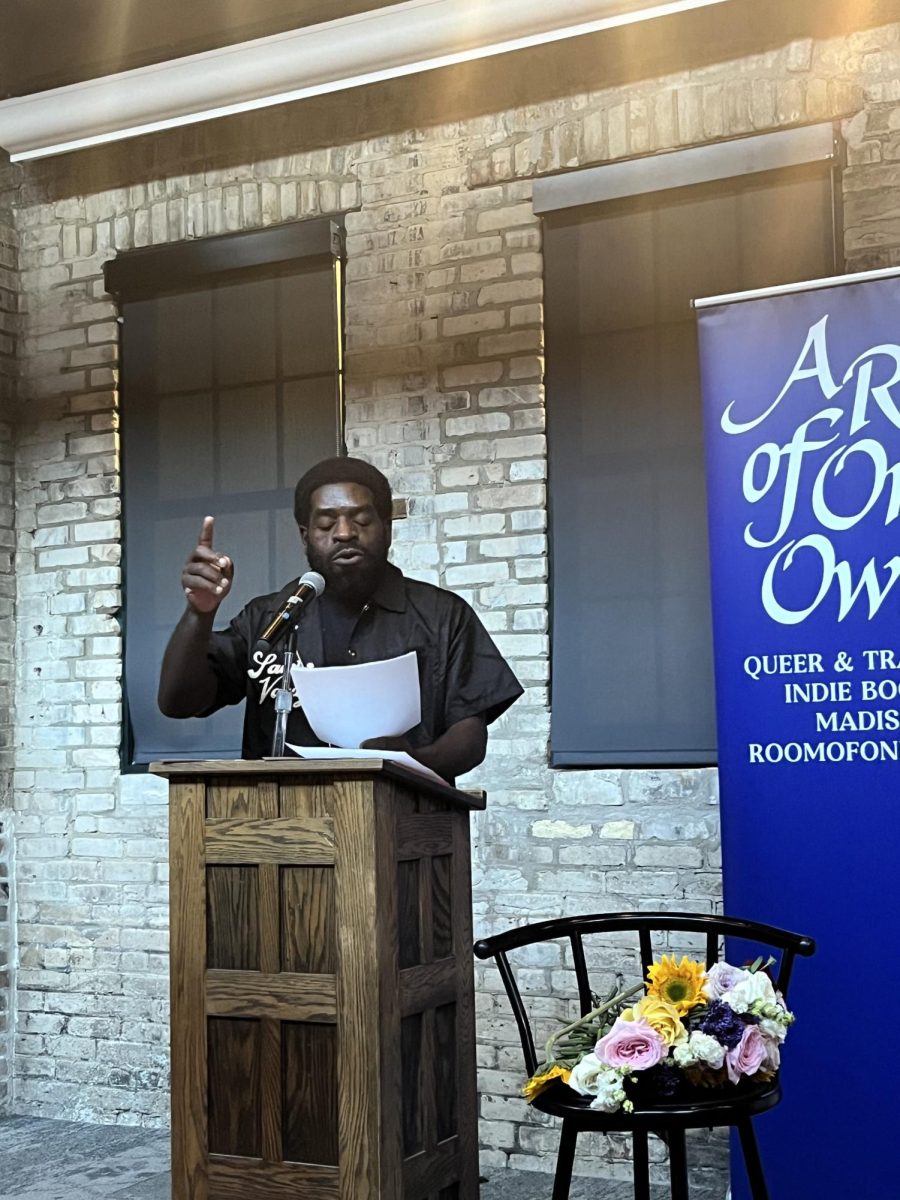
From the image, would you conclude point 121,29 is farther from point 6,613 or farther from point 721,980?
point 721,980

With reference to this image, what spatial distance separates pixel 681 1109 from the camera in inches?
92.9

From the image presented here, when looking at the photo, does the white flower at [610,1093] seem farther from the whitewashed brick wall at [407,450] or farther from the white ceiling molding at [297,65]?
the white ceiling molding at [297,65]

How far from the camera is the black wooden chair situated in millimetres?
2369

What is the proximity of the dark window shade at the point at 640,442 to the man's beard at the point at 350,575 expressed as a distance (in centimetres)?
101

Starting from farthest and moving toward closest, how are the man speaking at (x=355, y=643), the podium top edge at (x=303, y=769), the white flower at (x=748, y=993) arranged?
the man speaking at (x=355, y=643)
the podium top edge at (x=303, y=769)
the white flower at (x=748, y=993)

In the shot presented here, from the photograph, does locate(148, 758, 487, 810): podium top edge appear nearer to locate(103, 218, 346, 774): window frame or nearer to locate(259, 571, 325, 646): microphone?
locate(259, 571, 325, 646): microphone

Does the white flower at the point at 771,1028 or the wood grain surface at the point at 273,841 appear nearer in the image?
the white flower at the point at 771,1028

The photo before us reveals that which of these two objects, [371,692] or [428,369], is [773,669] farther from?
[428,369]

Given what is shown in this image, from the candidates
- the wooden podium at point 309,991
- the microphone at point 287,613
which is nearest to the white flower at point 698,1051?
the wooden podium at point 309,991

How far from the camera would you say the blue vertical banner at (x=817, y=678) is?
340 centimetres

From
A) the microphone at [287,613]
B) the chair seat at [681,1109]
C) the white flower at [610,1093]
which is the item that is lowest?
the chair seat at [681,1109]

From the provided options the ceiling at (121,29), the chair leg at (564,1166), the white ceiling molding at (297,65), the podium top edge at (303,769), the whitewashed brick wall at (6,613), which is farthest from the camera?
the whitewashed brick wall at (6,613)

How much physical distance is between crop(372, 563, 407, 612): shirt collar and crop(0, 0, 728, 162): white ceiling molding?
6.38 feet

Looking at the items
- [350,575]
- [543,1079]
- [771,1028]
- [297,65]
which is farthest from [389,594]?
[297,65]
